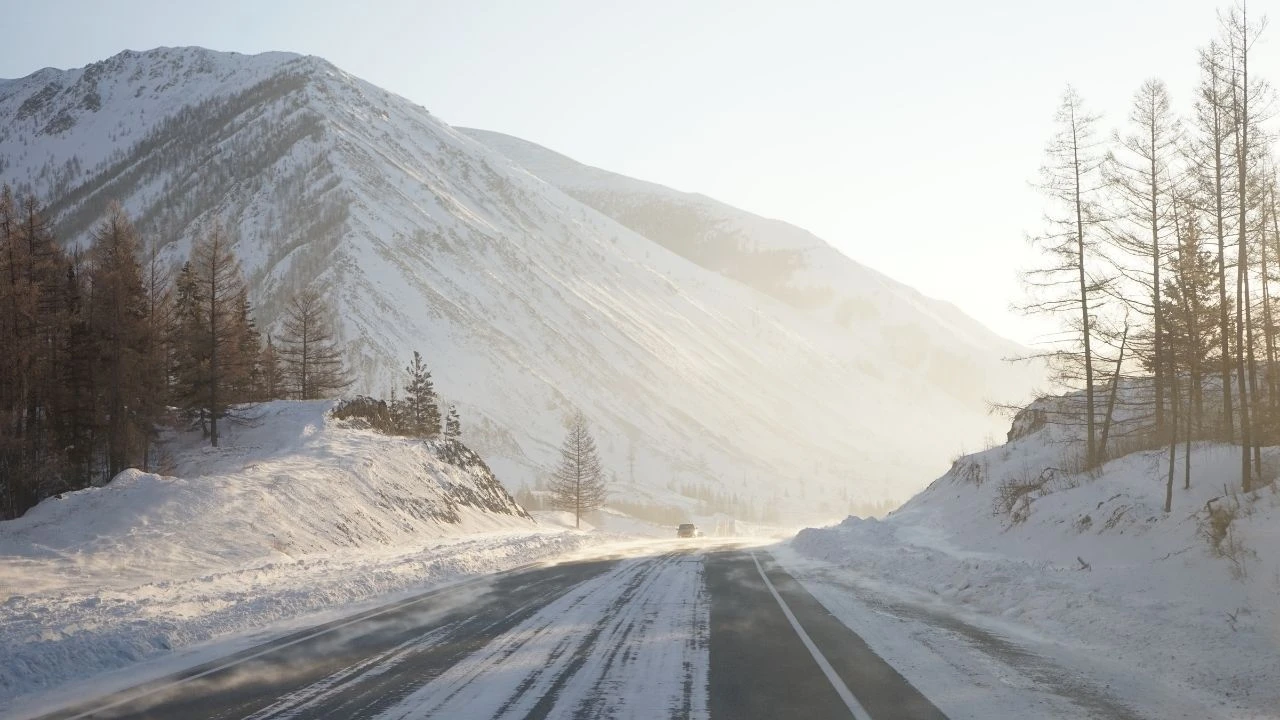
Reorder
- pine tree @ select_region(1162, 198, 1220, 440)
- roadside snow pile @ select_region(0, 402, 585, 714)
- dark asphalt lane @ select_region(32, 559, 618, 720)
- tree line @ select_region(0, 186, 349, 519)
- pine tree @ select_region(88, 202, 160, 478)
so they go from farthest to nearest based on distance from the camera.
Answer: pine tree @ select_region(88, 202, 160, 478)
tree line @ select_region(0, 186, 349, 519)
pine tree @ select_region(1162, 198, 1220, 440)
roadside snow pile @ select_region(0, 402, 585, 714)
dark asphalt lane @ select_region(32, 559, 618, 720)

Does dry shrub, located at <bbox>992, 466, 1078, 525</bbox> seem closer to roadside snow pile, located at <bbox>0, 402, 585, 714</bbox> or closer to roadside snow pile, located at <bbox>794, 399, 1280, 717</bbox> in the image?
roadside snow pile, located at <bbox>794, 399, 1280, 717</bbox>

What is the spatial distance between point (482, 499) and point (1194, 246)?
35.6 meters

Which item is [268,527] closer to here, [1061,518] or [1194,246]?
[1061,518]

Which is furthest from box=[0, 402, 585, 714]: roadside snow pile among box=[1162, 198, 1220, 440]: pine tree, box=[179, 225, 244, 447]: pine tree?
box=[1162, 198, 1220, 440]: pine tree

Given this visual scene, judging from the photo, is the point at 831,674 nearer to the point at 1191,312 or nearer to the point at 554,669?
the point at 554,669

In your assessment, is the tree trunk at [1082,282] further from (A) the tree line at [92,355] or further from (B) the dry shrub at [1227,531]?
(A) the tree line at [92,355]

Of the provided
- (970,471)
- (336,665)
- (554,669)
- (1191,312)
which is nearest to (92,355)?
(336,665)

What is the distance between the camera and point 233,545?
2111 centimetres

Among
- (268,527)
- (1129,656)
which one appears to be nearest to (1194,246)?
(1129,656)

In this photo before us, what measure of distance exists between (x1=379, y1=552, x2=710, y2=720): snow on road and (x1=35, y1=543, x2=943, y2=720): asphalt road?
0.02 m

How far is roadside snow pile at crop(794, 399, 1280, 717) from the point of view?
8.64m

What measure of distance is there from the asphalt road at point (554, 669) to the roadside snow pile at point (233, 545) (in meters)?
1.87

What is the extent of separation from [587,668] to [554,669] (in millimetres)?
337

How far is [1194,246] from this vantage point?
19391 mm
